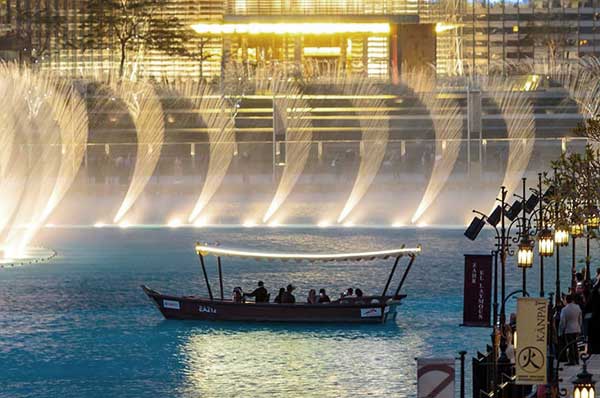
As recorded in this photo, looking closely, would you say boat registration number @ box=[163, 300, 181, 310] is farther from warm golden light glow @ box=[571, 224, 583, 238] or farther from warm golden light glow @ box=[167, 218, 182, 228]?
warm golden light glow @ box=[167, 218, 182, 228]

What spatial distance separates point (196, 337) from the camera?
39.1 meters

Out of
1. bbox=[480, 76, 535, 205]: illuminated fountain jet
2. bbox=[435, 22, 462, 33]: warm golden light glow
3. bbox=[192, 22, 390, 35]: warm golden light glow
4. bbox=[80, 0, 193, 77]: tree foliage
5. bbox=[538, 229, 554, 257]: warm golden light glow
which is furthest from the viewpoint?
bbox=[435, 22, 462, 33]: warm golden light glow

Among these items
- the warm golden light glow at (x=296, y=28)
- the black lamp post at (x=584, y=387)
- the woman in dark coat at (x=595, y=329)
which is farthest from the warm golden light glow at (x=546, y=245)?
the warm golden light glow at (x=296, y=28)

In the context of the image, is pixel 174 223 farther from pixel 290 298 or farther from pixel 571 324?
pixel 571 324

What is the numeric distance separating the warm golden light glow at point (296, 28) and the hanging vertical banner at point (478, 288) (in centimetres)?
8042

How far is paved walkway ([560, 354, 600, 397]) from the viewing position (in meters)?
27.7

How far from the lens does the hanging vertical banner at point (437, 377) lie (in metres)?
24.0

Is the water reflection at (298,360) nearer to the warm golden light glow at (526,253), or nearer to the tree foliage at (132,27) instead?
the warm golden light glow at (526,253)

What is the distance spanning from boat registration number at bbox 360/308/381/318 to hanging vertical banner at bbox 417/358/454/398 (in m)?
15.7

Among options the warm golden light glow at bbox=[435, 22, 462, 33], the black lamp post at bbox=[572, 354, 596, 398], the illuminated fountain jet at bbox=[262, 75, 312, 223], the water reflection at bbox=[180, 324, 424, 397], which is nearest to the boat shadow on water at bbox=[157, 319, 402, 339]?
the water reflection at bbox=[180, 324, 424, 397]

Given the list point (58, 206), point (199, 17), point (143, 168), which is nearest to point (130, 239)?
point (58, 206)

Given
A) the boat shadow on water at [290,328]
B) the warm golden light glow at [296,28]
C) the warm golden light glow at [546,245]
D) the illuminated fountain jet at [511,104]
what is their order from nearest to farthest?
the warm golden light glow at [546,245], the boat shadow on water at [290,328], the illuminated fountain jet at [511,104], the warm golden light glow at [296,28]

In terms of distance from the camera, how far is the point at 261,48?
11475 centimetres

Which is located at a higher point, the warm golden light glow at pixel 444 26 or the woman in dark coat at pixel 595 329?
the warm golden light glow at pixel 444 26
